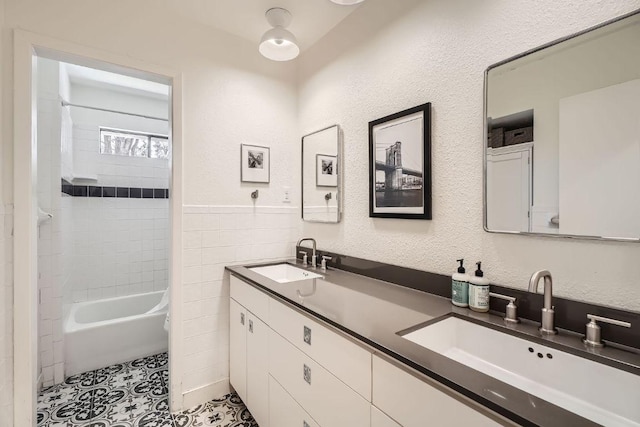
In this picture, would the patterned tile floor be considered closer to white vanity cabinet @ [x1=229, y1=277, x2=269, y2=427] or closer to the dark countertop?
white vanity cabinet @ [x1=229, y1=277, x2=269, y2=427]

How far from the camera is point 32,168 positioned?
1.55 metres

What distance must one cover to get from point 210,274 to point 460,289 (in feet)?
5.21

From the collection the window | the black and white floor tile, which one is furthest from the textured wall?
the window

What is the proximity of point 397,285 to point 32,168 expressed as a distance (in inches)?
80.4

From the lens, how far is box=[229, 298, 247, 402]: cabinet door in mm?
1867

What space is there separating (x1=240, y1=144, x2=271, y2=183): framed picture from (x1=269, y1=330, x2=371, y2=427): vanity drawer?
116 cm

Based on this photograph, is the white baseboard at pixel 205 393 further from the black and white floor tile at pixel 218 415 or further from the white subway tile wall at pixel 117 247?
the white subway tile wall at pixel 117 247

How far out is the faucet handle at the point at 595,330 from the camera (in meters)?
0.87

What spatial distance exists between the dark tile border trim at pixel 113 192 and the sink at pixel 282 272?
6.54 ft

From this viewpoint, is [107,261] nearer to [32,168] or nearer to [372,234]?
[32,168]

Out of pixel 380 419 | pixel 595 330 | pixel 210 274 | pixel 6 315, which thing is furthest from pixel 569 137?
pixel 6 315

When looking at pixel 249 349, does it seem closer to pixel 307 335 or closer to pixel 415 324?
pixel 307 335

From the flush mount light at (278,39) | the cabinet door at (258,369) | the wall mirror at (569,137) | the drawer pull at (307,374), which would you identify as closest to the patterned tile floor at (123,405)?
the cabinet door at (258,369)

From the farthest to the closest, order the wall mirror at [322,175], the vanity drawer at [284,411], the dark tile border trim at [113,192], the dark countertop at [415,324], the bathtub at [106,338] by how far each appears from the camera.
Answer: the dark tile border trim at [113,192], the bathtub at [106,338], the wall mirror at [322,175], the vanity drawer at [284,411], the dark countertop at [415,324]
